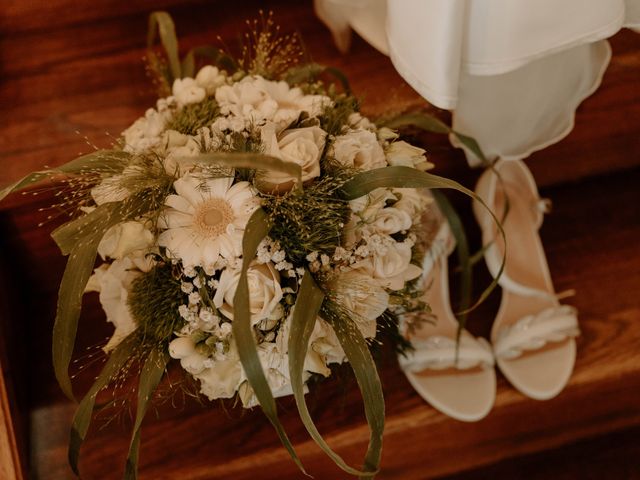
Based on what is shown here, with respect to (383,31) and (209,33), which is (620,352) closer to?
(383,31)

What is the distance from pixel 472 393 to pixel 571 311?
0.78 feet

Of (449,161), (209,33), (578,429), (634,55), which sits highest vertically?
(209,33)

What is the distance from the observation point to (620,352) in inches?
43.3

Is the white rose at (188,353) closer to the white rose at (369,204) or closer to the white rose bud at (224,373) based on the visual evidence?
the white rose bud at (224,373)

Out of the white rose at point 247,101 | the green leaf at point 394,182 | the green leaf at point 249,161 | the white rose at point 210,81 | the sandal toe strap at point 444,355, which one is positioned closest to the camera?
the green leaf at point 249,161

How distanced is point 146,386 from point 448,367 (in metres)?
0.59

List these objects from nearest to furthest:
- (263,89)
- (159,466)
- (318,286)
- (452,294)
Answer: (318,286) < (263,89) < (159,466) < (452,294)

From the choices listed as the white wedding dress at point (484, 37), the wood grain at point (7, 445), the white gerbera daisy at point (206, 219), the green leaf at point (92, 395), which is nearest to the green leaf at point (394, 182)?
the white gerbera daisy at point (206, 219)

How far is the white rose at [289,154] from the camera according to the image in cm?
67

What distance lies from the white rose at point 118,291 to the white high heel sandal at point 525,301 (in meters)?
0.58

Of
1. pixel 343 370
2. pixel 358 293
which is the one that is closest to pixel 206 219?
pixel 358 293

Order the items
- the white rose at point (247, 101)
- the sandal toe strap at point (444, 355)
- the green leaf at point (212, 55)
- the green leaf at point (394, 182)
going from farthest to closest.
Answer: the sandal toe strap at point (444, 355), the green leaf at point (212, 55), the white rose at point (247, 101), the green leaf at point (394, 182)

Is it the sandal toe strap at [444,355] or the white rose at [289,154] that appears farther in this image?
the sandal toe strap at [444,355]

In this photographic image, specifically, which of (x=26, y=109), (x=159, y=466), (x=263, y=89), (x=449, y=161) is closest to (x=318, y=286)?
(x=263, y=89)
